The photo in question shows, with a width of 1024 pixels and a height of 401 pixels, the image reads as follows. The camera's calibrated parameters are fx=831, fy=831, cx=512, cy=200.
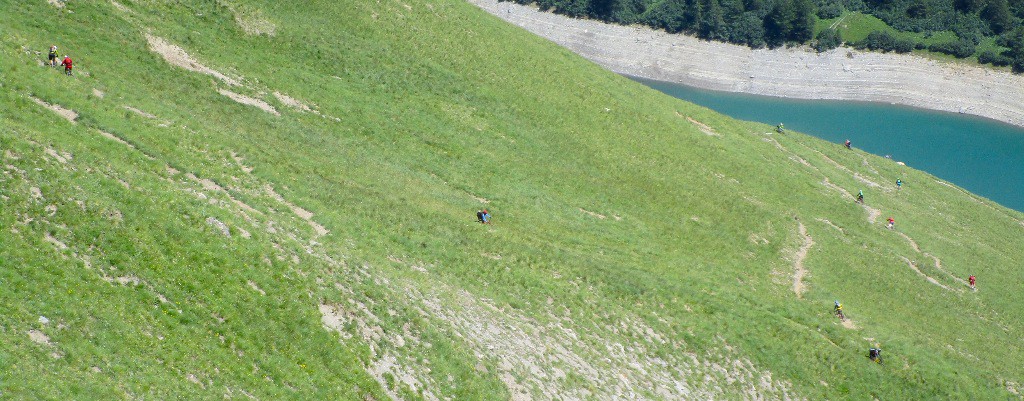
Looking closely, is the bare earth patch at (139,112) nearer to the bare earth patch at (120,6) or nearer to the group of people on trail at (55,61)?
the group of people on trail at (55,61)

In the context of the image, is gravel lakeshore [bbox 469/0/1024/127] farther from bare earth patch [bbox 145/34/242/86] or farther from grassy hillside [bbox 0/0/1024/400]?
bare earth patch [bbox 145/34/242/86]

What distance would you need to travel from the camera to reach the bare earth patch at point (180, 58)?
55438mm

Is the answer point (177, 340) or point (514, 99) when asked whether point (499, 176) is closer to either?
point (514, 99)

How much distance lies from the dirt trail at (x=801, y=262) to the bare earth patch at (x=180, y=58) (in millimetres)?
42813

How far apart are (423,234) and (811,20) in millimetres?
161949

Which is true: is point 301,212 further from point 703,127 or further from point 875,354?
point 703,127

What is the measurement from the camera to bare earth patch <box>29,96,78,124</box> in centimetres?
4061

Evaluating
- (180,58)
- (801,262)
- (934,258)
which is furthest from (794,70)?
(180,58)

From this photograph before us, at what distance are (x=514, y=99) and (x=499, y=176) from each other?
15748 millimetres

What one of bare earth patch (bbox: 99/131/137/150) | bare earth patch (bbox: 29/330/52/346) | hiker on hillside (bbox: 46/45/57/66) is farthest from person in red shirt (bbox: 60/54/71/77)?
bare earth patch (bbox: 29/330/52/346)

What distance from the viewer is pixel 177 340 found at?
28953 millimetres

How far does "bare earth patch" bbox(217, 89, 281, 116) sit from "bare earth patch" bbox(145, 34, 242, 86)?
130 centimetres

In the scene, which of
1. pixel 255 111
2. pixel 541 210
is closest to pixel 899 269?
pixel 541 210

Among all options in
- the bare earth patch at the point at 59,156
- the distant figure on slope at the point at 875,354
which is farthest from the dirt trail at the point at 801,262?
the bare earth patch at the point at 59,156
